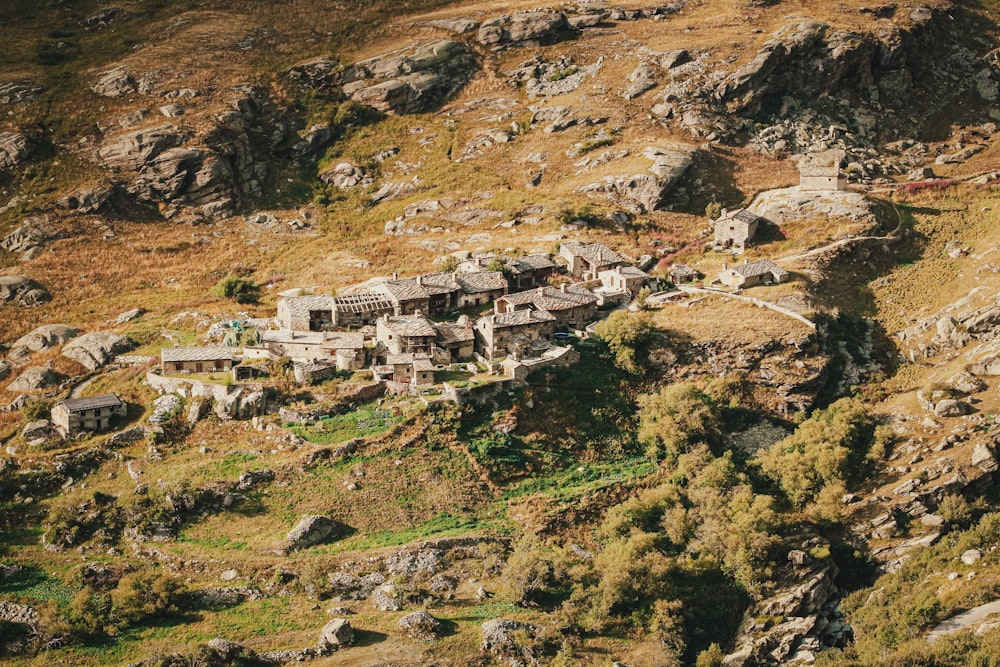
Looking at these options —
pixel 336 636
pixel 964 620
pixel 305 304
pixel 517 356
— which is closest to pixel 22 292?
pixel 305 304

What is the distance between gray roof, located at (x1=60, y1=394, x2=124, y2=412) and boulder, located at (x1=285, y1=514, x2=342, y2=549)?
2084 centimetres

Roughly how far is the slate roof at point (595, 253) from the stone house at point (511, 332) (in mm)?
14547

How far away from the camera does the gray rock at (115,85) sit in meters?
127

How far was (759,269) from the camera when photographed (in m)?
82.1

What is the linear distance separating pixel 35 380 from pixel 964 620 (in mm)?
73049

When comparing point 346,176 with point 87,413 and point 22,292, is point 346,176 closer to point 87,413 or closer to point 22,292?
point 22,292

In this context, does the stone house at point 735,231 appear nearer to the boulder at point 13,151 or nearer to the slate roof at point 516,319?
the slate roof at point 516,319

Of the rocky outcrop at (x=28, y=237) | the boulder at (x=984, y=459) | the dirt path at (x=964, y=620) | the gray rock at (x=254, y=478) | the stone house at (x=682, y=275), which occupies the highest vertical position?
the rocky outcrop at (x=28, y=237)

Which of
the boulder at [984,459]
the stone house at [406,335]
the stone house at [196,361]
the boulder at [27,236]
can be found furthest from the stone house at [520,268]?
the boulder at [27,236]

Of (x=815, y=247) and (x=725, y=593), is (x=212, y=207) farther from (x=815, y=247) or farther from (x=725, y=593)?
(x=725, y=593)

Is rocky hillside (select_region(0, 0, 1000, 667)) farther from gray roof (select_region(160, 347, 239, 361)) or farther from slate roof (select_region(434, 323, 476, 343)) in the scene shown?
slate roof (select_region(434, 323, 476, 343))

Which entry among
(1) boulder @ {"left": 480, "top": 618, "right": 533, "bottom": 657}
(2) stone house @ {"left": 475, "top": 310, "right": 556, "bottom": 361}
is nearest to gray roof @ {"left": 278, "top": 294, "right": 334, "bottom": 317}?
(2) stone house @ {"left": 475, "top": 310, "right": 556, "bottom": 361}

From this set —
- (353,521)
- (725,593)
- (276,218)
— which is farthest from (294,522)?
(276,218)

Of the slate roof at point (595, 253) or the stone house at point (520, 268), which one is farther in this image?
the slate roof at point (595, 253)
